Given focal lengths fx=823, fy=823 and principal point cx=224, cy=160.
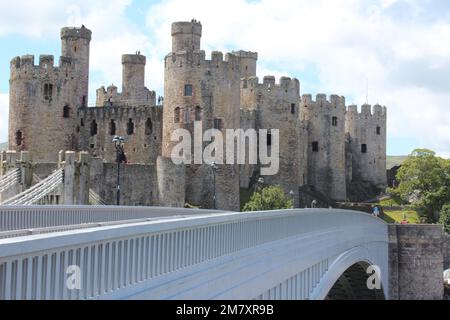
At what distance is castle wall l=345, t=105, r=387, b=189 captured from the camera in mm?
76562

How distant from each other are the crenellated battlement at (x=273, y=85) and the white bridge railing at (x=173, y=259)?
3907 centimetres

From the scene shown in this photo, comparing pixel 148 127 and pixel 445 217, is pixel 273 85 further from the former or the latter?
pixel 445 217

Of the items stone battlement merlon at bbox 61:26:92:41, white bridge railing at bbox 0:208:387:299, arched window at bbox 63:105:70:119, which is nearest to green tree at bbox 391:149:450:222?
arched window at bbox 63:105:70:119

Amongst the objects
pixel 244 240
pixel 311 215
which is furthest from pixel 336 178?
pixel 244 240

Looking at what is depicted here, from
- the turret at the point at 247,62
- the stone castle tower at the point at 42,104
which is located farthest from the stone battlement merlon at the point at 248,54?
the stone castle tower at the point at 42,104

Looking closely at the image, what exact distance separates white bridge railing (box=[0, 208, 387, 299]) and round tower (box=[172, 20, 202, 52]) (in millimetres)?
39699

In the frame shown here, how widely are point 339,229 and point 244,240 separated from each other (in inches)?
437

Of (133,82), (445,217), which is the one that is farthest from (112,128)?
(445,217)

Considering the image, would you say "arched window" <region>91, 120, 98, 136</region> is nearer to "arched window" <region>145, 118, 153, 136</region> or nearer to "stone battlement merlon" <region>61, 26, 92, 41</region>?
"arched window" <region>145, 118, 153, 136</region>

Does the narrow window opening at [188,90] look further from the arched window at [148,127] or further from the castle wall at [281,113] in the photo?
the castle wall at [281,113]

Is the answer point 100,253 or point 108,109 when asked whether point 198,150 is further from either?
point 100,253

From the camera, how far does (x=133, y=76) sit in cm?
6362

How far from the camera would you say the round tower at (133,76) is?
63.5m

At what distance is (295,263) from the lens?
17953mm
